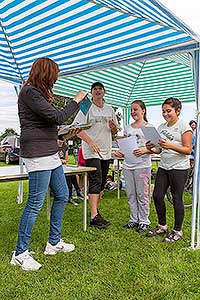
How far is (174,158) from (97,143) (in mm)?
1018

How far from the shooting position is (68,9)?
3.75 metres

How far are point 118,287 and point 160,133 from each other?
1731mm

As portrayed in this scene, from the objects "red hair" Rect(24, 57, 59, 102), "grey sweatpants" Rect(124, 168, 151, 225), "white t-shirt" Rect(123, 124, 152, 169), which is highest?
"red hair" Rect(24, 57, 59, 102)

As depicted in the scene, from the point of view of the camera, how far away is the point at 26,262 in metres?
2.94

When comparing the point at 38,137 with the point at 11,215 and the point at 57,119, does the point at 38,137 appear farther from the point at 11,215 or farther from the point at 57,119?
the point at 11,215

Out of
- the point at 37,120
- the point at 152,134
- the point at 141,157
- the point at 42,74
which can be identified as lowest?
the point at 141,157

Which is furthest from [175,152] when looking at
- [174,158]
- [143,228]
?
[143,228]

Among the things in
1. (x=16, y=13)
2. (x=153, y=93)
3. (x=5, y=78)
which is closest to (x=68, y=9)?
(x=16, y=13)

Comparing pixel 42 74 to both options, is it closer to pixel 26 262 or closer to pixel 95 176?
pixel 26 262

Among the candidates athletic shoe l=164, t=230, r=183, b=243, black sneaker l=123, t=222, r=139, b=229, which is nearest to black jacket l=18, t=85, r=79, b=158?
athletic shoe l=164, t=230, r=183, b=243

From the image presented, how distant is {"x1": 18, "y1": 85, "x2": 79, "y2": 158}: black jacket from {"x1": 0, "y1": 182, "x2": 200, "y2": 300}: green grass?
3.07 feet

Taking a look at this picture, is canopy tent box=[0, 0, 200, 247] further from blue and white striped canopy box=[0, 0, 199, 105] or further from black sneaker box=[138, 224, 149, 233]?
black sneaker box=[138, 224, 149, 233]

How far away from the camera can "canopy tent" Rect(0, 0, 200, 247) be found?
346 centimetres

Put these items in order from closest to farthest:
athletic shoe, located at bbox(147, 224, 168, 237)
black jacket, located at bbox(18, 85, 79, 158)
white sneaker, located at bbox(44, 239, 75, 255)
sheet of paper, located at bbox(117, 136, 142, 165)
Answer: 1. black jacket, located at bbox(18, 85, 79, 158)
2. white sneaker, located at bbox(44, 239, 75, 255)
3. athletic shoe, located at bbox(147, 224, 168, 237)
4. sheet of paper, located at bbox(117, 136, 142, 165)
